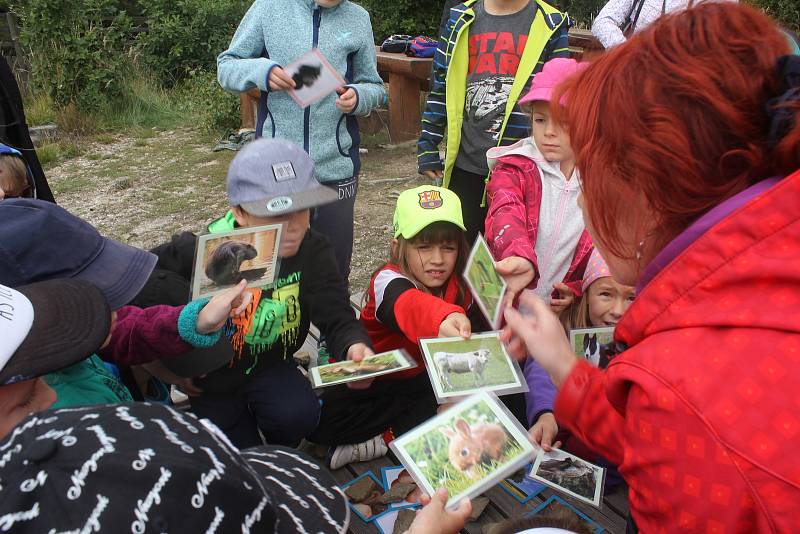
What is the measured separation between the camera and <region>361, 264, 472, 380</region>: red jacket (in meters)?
2.36

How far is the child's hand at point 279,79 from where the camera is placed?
2.83 metres

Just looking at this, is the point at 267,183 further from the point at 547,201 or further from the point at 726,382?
the point at 726,382

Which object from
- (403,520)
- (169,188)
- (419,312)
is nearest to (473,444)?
(403,520)

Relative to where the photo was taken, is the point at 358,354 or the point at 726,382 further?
the point at 358,354

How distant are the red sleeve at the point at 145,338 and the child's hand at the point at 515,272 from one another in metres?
1.19

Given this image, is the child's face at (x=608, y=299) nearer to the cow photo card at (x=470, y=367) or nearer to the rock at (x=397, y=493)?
the cow photo card at (x=470, y=367)

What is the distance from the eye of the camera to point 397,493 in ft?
7.17

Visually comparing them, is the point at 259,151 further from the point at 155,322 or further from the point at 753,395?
the point at 753,395

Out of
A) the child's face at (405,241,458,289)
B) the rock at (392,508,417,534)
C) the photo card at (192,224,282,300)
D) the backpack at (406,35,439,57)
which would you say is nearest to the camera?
the photo card at (192,224,282,300)

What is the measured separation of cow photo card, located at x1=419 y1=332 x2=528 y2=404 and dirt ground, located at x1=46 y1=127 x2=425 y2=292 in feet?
8.14

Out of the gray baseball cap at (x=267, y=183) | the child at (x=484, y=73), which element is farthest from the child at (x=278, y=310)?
the child at (x=484, y=73)

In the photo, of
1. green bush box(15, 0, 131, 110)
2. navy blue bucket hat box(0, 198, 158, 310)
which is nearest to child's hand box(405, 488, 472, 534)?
navy blue bucket hat box(0, 198, 158, 310)

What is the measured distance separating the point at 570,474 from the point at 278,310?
4.31 ft

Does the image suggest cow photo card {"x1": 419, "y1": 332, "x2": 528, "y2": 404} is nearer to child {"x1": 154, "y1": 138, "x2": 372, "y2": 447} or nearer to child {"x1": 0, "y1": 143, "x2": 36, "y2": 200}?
child {"x1": 154, "y1": 138, "x2": 372, "y2": 447}
